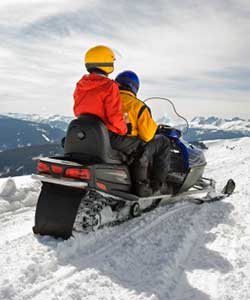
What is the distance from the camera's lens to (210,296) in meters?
2.88

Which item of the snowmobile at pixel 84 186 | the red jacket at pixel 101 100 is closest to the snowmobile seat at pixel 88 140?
the snowmobile at pixel 84 186

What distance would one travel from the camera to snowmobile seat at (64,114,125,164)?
4.28 metres

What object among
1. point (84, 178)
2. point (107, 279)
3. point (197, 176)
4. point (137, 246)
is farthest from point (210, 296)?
point (197, 176)

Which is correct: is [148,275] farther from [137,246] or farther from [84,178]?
[84,178]

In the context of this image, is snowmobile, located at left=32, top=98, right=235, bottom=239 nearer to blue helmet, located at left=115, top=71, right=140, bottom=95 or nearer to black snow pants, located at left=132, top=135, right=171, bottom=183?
black snow pants, located at left=132, top=135, right=171, bottom=183

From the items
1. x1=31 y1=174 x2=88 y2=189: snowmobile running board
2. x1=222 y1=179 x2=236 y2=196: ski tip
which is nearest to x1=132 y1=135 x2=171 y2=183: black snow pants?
x1=31 y1=174 x2=88 y2=189: snowmobile running board

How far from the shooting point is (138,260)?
3592 millimetres

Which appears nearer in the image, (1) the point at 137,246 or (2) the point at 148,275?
(2) the point at 148,275

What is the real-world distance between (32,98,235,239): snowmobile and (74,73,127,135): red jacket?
0.38 ft

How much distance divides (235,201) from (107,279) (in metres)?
3.59

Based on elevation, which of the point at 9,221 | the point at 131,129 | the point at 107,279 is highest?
the point at 131,129

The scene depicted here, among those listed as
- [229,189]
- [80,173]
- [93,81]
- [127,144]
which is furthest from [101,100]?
[229,189]

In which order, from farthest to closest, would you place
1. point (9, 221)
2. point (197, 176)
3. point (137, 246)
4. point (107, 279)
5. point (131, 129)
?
1. point (197, 176)
2. point (9, 221)
3. point (131, 129)
4. point (137, 246)
5. point (107, 279)

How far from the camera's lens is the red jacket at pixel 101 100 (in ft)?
14.2
